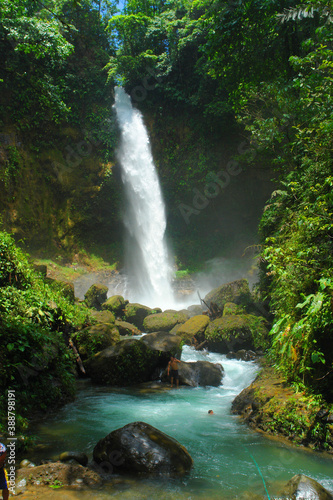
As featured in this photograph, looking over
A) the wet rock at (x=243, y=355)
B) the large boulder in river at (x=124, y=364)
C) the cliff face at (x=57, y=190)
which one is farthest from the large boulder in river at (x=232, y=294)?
Answer: the cliff face at (x=57, y=190)

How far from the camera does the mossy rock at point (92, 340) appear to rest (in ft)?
24.5

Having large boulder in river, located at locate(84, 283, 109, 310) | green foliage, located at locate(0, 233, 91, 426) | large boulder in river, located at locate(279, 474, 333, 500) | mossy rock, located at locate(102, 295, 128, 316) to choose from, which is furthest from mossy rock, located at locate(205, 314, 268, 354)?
large boulder in river, located at locate(279, 474, 333, 500)

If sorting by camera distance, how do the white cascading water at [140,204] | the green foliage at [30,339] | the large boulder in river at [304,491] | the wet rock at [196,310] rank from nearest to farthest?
the large boulder in river at [304,491] < the green foliage at [30,339] < the wet rock at [196,310] < the white cascading water at [140,204]

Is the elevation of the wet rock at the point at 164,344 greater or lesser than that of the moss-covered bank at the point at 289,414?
greater

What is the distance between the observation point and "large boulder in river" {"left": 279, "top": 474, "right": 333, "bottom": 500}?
2.57 meters

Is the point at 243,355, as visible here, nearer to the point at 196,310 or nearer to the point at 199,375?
the point at 199,375

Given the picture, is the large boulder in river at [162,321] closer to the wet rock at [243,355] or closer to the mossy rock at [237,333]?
the mossy rock at [237,333]

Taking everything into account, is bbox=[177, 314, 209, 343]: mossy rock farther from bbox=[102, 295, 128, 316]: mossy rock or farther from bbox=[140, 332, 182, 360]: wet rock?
bbox=[102, 295, 128, 316]: mossy rock

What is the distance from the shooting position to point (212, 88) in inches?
731

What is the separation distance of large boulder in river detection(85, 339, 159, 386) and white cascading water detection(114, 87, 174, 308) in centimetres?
1120

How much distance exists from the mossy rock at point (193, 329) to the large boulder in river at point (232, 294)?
171cm

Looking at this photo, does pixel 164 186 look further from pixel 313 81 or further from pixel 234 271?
pixel 313 81

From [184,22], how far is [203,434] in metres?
22.0

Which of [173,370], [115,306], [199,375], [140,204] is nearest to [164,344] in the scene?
[173,370]
